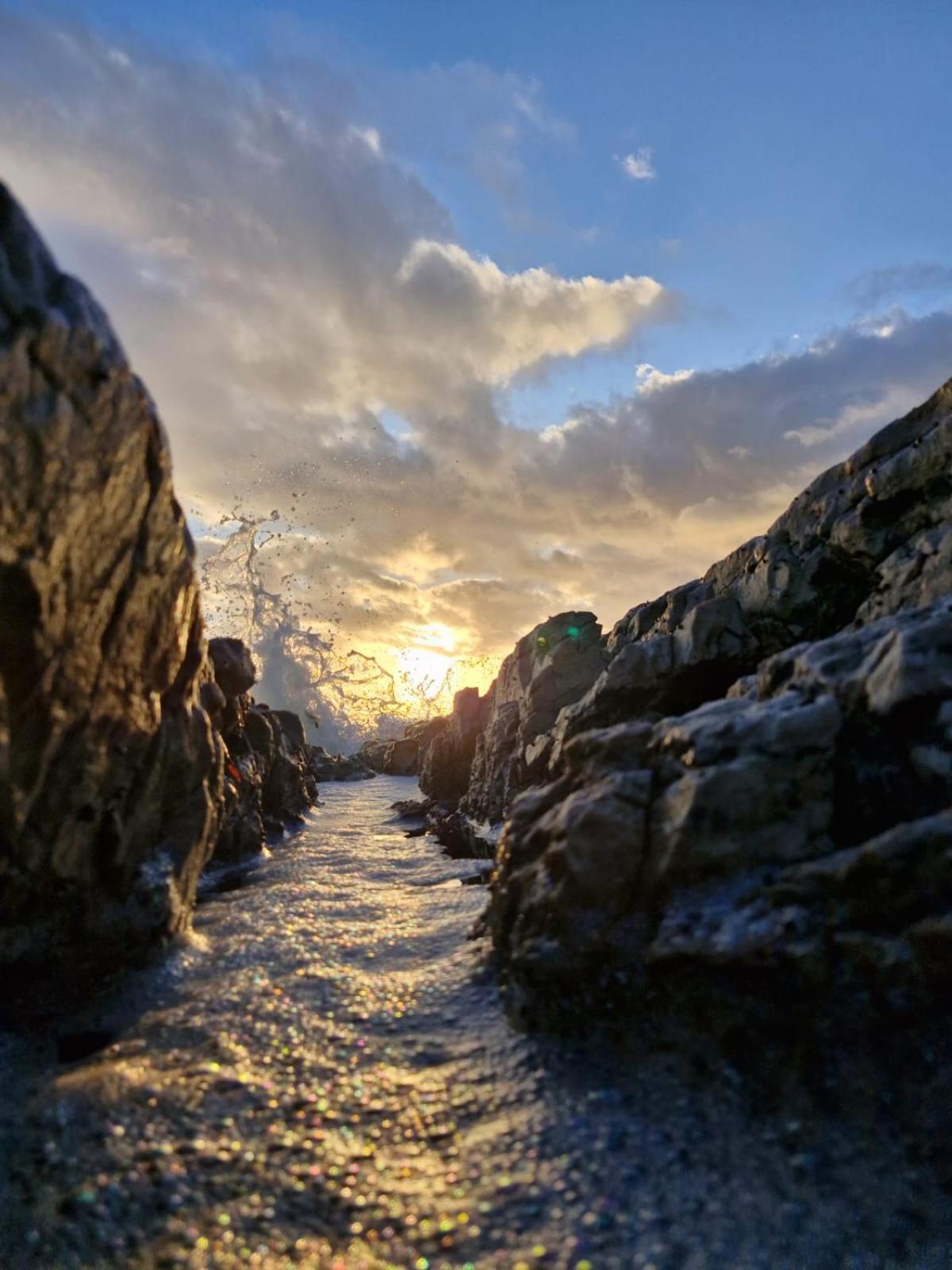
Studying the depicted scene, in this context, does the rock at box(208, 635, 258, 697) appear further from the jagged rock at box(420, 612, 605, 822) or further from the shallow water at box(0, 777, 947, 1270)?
the shallow water at box(0, 777, 947, 1270)

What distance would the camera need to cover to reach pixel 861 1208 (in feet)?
18.4

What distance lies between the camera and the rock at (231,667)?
23.8m

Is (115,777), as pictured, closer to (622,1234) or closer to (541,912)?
(541,912)

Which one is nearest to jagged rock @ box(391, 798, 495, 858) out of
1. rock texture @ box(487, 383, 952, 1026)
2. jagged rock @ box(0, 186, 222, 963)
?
rock texture @ box(487, 383, 952, 1026)

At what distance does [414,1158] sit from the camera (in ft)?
21.4

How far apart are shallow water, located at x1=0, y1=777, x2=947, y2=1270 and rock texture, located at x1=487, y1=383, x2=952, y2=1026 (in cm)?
122

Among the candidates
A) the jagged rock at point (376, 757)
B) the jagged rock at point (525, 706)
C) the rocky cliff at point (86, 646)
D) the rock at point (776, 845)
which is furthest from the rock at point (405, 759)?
the rock at point (776, 845)

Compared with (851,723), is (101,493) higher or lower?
higher

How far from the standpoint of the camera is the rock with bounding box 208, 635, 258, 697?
2380 centimetres

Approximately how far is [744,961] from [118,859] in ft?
34.1

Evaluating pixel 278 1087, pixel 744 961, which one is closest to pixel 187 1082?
pixel 278 1087

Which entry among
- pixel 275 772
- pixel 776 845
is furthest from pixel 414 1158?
pixel 275 772

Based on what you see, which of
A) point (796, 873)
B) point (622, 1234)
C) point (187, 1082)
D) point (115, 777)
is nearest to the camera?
point (622, 1234)

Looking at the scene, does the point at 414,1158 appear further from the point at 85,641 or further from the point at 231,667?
the point at 231,667
